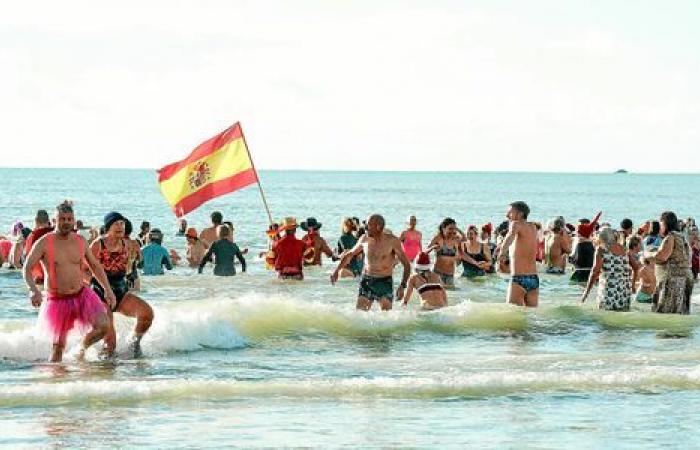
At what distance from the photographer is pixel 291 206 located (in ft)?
354

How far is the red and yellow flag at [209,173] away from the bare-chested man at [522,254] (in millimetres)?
9364

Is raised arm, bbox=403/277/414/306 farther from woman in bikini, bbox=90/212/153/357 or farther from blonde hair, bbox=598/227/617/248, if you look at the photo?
woman in bikini, bbox=90/212/153/357

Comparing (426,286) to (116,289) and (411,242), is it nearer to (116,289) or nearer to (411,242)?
(116,289)

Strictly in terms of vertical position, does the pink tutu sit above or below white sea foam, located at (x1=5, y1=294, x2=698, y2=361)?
above

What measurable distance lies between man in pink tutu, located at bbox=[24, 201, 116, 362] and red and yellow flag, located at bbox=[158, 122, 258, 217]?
11.9 metres

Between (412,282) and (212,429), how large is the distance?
7.29 metres

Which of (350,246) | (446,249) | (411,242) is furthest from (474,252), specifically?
(446,249)

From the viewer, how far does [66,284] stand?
12.4 meters

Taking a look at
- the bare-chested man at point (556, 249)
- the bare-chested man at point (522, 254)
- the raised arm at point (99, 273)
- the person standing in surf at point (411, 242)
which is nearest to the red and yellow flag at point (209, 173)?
the person standing in surf at point (411, 242)

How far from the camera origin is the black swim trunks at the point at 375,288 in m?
15.9

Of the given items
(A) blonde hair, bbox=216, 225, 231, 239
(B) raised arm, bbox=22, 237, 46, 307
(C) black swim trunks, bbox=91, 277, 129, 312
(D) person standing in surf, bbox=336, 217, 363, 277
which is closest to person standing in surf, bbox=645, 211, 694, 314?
(C) black swim trunks, bbox=91, 277, 129, 312

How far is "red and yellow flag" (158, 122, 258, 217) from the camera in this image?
24.8 m

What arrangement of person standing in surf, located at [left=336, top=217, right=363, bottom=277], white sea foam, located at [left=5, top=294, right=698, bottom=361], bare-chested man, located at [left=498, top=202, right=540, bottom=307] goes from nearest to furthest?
1. white sea foam, located at [left=5, top=294, right=698, bottom=361]
2. bare-chested man, located at [left=498, top=202, right=540, bottom=307]
3. person standing in surf, located at [left=336, top=217, right=363, bottom=277]

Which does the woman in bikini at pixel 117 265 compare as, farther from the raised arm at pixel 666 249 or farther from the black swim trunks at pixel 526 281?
the raised arm at pixel 666 249
